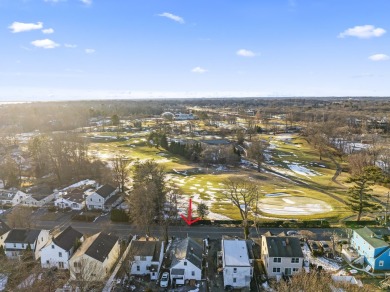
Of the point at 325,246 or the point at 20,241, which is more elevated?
the point at 20,241

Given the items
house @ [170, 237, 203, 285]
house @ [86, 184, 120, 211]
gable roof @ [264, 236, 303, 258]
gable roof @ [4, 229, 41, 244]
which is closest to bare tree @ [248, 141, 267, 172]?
house @ [86, 184, 120, 211]

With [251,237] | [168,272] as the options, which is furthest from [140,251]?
[251,237]

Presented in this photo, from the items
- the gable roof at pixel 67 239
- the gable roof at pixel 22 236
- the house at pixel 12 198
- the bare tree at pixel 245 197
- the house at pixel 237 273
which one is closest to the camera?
the house at pixel 237 273

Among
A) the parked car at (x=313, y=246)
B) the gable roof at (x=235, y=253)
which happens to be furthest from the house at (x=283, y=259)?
the parked car at (x=313, y=246)

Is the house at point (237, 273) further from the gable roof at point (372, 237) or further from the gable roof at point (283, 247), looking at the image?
the gable roof at point (372, 237)

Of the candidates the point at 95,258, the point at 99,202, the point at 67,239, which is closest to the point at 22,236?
the point at 67,239

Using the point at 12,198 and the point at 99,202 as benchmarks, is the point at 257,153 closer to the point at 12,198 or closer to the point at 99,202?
the point at 99,202
